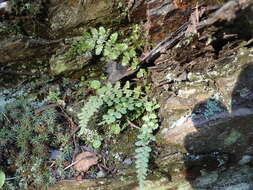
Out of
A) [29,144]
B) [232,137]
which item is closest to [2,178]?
[29,144]

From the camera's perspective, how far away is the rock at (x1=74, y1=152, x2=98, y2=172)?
3.22m

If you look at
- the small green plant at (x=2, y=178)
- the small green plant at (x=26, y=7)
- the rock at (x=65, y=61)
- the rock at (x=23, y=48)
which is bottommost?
the small green plant at (x=2, y=178)

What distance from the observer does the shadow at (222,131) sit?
3.03m

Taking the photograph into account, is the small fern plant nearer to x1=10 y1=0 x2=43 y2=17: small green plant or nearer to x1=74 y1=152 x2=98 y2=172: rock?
x1=74 y1=152 x2=98 y2=172: rock

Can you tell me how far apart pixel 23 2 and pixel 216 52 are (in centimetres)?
202

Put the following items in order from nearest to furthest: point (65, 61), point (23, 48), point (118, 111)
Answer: point (118, 111) → point (23, 48) → point (65, 61)

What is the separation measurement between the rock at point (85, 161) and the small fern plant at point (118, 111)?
0.37ft

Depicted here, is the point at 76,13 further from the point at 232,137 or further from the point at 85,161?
the point at 232,137

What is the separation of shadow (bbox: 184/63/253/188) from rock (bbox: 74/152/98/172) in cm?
94

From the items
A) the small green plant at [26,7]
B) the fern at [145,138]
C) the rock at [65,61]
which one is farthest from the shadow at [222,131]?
the small green plant at [26,7]

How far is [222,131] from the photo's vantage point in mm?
3082

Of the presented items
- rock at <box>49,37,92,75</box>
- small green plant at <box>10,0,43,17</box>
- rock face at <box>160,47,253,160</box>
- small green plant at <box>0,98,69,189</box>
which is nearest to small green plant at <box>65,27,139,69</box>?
rock at <box>49,37,92,75</box>

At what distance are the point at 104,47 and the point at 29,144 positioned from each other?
1304 mm

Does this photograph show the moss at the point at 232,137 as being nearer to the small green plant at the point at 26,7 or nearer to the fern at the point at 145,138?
the fern at the point at 145,138
